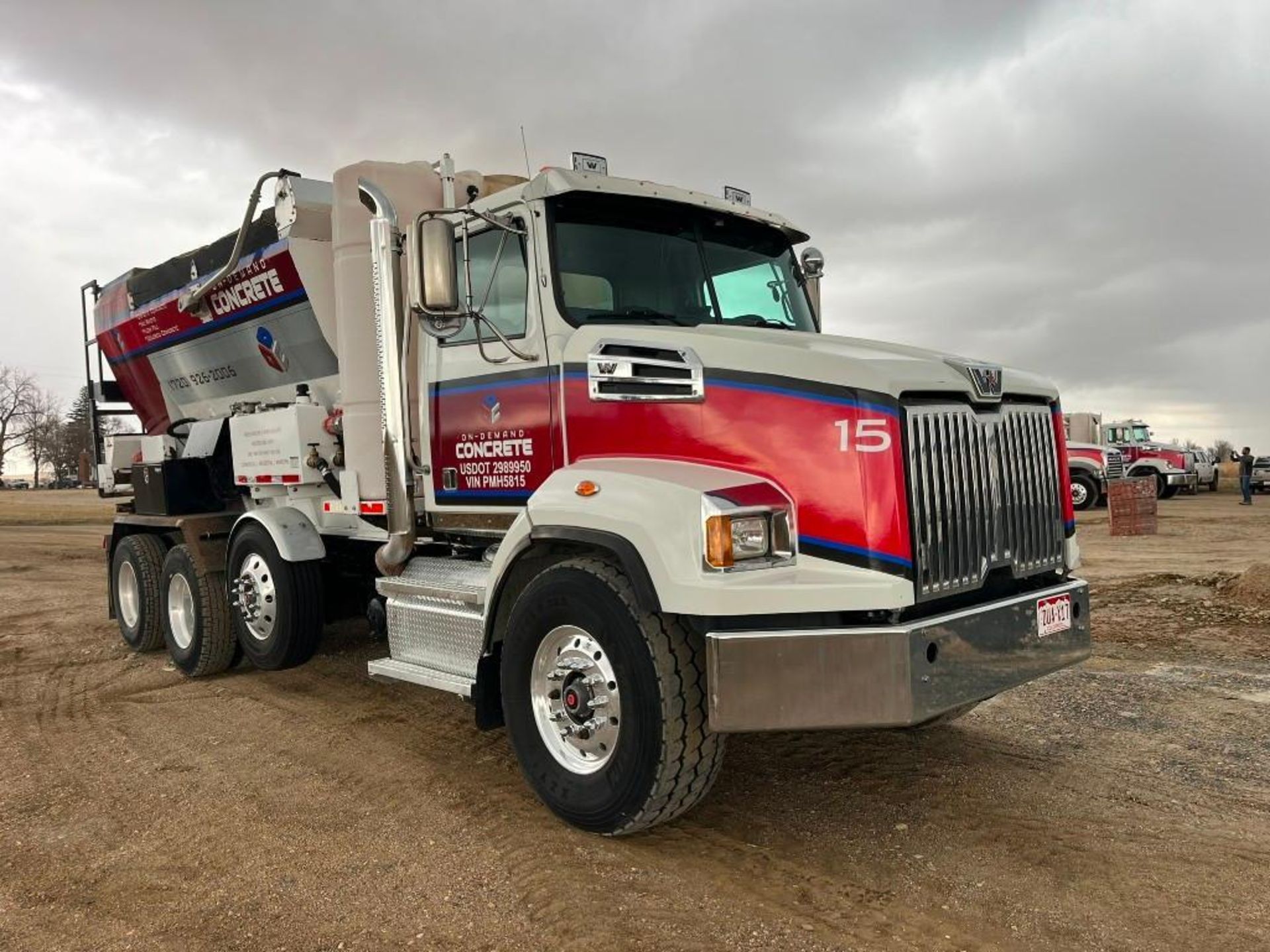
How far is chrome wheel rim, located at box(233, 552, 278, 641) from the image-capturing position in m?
6.62

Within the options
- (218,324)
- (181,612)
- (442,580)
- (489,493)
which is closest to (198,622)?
(181,612)

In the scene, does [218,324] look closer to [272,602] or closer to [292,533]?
[292,533]

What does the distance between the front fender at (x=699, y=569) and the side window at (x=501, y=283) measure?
3.98 feet

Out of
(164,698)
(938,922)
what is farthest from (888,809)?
(164,698)

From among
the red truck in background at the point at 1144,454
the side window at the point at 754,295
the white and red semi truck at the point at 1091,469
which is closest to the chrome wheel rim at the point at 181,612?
the side window at the point at 754,295

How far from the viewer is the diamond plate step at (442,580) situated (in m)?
4.73

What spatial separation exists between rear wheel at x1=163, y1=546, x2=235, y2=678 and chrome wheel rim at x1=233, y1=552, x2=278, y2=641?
0.30 m

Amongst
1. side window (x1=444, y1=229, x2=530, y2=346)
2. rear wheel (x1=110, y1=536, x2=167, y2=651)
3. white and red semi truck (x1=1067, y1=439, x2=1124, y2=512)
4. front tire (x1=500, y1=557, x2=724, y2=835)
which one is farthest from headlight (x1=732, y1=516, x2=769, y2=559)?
white and red semi truck (x1=1067, y1=439, x2=1124, y2=512)

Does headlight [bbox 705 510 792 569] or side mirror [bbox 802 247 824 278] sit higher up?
side mirror [bbox 802 247 824 278]

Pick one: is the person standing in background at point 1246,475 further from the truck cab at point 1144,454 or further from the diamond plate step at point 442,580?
the diamond plate step at point 442,580

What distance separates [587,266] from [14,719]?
4692 millimetres

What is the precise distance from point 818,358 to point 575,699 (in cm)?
168

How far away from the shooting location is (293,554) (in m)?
6.34

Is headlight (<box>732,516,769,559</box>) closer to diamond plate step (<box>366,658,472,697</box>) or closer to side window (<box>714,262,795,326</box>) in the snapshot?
side window (<box>714,262,795,326</box>)
